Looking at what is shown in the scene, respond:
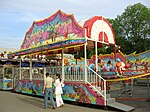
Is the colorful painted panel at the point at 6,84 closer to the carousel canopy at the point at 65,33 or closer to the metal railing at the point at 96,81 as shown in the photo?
the carousel canopy at the point at 65,33

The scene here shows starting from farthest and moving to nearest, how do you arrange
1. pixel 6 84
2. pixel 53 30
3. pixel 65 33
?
pixel 6 84 → pixel 53 30 → pixel 65 33

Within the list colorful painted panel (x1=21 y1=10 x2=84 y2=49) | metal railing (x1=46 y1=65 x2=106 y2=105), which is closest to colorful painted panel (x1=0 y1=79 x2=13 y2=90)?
colorful painted panel (x1=21 y1=10 x2=84 y2=49)

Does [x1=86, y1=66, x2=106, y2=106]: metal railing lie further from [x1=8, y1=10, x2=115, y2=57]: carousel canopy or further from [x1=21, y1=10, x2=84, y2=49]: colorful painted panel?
[x1=21, y1=10, x2=84, y2=49]: colorful painted panel

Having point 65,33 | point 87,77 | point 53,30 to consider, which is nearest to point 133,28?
point 53,30

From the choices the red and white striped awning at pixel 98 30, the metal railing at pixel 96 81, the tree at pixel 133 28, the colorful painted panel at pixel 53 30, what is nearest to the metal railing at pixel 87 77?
the metal railing at pixel 96 81

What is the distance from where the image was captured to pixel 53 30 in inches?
568

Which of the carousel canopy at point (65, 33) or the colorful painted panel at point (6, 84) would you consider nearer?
the carousel canopy at point (65, 33)

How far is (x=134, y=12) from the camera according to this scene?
4631cm

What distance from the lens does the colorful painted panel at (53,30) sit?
12757mm

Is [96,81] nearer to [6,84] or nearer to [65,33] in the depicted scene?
[65,33]

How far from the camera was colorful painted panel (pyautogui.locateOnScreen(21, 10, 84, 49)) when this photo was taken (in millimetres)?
12757

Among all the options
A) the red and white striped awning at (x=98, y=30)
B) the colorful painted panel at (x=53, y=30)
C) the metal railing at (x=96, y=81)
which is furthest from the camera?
the colorful painted panel at (x=53, y=30)

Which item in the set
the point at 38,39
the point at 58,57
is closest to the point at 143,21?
the point at 58,57

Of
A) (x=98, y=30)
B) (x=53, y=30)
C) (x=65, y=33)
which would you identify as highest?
(x=53, y=30)
